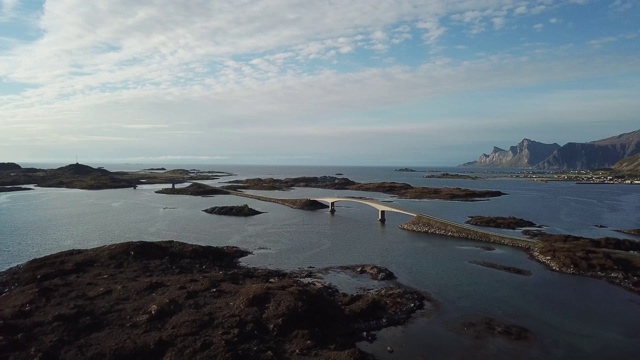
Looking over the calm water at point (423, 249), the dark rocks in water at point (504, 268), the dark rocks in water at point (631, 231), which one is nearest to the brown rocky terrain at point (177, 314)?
the calm water at point (423, 249)

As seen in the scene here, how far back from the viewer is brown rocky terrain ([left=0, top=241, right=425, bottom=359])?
20844 millimetres

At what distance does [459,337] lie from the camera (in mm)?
24391

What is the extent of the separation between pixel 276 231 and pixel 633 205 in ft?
255

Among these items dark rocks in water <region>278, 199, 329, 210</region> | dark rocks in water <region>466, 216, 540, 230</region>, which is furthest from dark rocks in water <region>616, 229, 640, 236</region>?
dark rocks in water <region>278, 199, 329, 210</region>

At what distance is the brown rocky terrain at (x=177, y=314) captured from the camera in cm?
2084

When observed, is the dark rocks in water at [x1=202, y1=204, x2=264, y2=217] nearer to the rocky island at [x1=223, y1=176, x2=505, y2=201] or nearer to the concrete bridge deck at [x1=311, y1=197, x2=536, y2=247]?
the concrete bridge deck at [x1=311, y1=197, x2=536, y2=247]

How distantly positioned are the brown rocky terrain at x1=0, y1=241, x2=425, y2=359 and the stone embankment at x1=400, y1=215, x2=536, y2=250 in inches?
901

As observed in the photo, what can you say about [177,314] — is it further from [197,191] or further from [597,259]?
[197,191]

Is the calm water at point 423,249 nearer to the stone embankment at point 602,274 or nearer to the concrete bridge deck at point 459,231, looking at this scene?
the stone embankment at point 602,274

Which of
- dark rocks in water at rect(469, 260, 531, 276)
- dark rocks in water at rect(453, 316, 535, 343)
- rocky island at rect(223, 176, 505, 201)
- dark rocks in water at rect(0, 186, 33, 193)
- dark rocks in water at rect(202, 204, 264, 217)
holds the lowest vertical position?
dark rocks in water at rect(453, 316, 535, 343)

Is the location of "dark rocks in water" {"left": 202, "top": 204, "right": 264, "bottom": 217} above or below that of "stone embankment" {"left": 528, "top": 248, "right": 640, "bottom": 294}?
above

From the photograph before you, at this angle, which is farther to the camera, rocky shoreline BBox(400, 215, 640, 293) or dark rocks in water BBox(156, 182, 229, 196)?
dark rocks in water BBox(156, 182, 229, 196)

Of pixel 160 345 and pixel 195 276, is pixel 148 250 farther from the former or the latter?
pixel 160 345

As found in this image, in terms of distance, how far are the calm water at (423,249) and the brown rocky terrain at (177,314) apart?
2.96m
